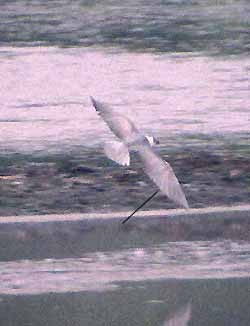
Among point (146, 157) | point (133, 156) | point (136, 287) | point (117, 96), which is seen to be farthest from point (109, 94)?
point (136, 287)

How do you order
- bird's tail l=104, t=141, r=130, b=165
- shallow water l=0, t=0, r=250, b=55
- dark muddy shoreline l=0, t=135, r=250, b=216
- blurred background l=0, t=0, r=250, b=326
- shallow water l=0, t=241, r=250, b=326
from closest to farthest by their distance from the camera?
shallow water l=0, t=241, r=250, b=326
blurred background l=0, t=0, r=250, b=326
bird's tail l=104, t=141, r=130, b=165
dark muddy shoreline l=0, t=135, r=250, b=216
shallow water l=0, t=0, r=250, b=55

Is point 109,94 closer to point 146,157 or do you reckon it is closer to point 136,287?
point 146,157

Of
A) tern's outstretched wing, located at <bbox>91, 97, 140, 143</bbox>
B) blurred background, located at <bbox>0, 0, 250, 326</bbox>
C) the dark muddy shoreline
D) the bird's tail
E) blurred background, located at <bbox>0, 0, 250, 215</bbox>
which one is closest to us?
blurred background, located at <bbox>0, 0, 250, 326</bbox>

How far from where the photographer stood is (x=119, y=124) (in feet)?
22.7

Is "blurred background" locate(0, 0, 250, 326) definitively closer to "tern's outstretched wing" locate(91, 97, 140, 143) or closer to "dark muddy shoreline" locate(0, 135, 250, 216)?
"dark muddy shoreline" locate(0, 135, 250, 216)

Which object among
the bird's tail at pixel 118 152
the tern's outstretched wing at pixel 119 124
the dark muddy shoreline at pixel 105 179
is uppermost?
the tern's outstretched wing at pixel 119 124

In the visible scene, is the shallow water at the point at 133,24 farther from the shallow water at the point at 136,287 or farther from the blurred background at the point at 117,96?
the shallow water at the point at 136,287

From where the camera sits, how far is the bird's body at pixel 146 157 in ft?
21.7

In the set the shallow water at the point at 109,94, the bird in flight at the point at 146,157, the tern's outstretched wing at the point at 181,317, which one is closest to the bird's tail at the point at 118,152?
the bird in flight at the point at 146,157

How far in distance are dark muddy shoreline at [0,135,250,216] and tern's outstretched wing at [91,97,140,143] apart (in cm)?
70

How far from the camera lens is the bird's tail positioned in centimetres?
658

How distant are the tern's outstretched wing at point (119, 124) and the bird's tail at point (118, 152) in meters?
0.06

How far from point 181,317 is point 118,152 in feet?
3.61

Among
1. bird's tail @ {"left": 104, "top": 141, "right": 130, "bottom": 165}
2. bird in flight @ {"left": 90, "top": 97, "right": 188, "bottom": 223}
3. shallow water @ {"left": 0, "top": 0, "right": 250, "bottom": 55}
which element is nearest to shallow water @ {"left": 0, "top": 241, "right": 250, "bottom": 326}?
bird in flight @ {"left": 90, "top": 97, "right": 188, "bottom": 223}
